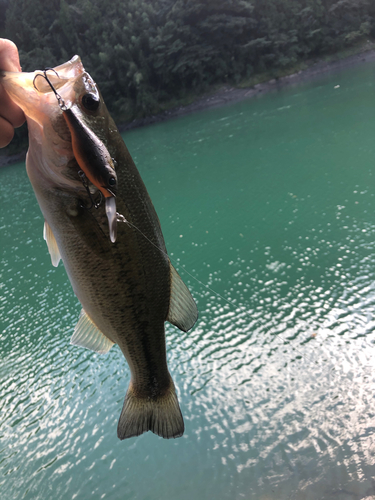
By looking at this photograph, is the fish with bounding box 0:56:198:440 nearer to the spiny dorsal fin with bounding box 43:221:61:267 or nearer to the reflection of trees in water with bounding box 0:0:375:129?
the spiny dorsal fin with bounding box 43:221:61:267

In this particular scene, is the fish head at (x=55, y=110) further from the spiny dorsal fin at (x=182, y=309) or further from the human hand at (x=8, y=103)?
the spiny dorsal fin at (x=182, y=309)

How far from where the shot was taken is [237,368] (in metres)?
5.47

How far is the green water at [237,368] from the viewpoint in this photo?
168 inches

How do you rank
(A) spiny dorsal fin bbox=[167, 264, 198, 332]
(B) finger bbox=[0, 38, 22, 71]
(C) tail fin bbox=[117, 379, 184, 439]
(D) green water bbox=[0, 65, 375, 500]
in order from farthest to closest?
(D) green water bbox=[0, 65, 375, 500] → (C) tail fin bbox=[117, 379, 184, 439] → (A) spiny dorsal fin bbox=[167, 264, 198, 332] → (B) finger bbox=[0, 38, 22, 71]

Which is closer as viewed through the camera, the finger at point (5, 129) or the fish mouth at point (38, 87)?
the fish mouth at point (38, 87)

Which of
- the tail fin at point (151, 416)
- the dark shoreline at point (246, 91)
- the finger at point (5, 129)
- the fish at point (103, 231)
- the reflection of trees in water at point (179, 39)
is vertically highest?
the finger at point (5, 129)

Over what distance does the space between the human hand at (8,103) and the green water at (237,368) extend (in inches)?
162

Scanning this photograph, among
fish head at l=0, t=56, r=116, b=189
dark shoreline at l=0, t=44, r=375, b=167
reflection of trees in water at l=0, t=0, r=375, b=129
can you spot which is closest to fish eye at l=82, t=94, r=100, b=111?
fish head at l=0, t=56, r=116, b=189

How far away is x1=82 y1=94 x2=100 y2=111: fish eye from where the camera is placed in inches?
48.6

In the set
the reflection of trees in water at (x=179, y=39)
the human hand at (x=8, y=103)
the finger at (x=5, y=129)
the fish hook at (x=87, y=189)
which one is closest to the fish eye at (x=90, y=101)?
the fish hook at (x=87, y=189)

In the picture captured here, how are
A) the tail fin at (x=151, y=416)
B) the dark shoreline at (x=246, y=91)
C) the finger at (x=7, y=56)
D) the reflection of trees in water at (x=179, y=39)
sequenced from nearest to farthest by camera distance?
the finger at (x=7, y=56) → the tail fin at (x=151, y=416) → the dark shoreline at (x=246, y=91) → the reflection of trees in water at (x=179, y=39)

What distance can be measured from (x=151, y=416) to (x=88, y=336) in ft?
1.69

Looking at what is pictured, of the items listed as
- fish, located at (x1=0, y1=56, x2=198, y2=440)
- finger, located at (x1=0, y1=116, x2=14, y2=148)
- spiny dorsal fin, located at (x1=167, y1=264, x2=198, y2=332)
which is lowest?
spiny dorsal fin, located at (x1=167, y1=264, x2=198, y2=332)

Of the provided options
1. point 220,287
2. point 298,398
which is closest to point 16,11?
point 220,287
